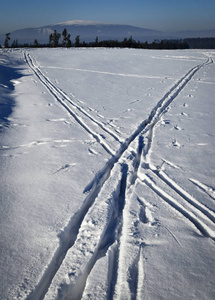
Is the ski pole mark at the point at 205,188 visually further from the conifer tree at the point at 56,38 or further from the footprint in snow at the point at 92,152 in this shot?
the conifer tree at the point at 56,38

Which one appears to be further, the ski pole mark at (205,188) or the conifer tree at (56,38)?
the conifer tree at (56,38)

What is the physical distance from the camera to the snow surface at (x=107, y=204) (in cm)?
168

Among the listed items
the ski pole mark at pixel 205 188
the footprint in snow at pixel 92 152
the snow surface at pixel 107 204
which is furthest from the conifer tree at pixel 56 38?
the ski pole mark at pixel 205 188

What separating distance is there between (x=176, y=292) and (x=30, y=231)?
4.83ft

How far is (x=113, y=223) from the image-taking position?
2.22 m

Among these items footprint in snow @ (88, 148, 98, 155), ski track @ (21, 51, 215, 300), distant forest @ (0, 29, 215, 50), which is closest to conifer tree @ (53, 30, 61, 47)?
distant forest @ (0, 29, 215, 50)

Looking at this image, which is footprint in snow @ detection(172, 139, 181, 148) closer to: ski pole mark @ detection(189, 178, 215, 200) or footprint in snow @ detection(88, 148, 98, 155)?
ski pole mark @ detection(189, 178, 215, 200)

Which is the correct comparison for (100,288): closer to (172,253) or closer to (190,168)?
(172,253)

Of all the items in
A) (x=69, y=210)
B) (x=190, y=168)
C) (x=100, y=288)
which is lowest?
(x=100, y=288)

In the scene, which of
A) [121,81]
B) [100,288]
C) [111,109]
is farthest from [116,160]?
[121,81]

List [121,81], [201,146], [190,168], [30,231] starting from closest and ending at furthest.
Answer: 1. [30,231]
2. [190,168]
3. [201,146]
4. [121,81]

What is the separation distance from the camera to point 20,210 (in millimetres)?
2330

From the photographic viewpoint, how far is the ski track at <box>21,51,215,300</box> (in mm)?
1658

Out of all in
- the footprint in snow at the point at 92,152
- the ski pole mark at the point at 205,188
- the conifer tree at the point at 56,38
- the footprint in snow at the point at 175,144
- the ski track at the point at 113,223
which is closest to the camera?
the ski track at the point at 113,223
